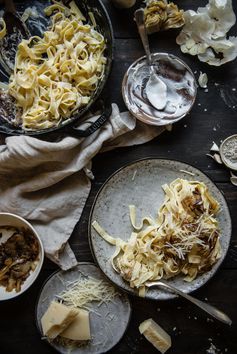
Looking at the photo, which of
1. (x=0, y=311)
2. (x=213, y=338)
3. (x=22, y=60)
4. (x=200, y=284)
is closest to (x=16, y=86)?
(x=22, y=60)

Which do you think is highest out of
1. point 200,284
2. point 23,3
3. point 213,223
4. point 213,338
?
point 23,3

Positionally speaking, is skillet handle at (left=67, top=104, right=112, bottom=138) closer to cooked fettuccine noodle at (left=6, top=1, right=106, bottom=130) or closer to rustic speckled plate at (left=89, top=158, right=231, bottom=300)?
cooked fettuccine noodle at (left=6, top=1, right=106, bottom=130)

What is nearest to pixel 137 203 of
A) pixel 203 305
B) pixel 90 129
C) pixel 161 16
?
pixel 90 129

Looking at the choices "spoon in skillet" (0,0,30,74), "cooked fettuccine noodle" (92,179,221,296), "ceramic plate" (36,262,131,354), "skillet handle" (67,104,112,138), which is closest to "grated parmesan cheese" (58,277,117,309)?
"ceramic plate" (36,262,131,354)

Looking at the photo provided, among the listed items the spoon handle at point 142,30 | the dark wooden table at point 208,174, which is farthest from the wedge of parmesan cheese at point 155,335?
the spoon handle at point 142,30

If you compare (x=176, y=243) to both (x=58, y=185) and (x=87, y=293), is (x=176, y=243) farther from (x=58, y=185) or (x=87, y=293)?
(x=58, y=185)

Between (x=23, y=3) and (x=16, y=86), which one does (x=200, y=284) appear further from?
(x=23, y=3)
